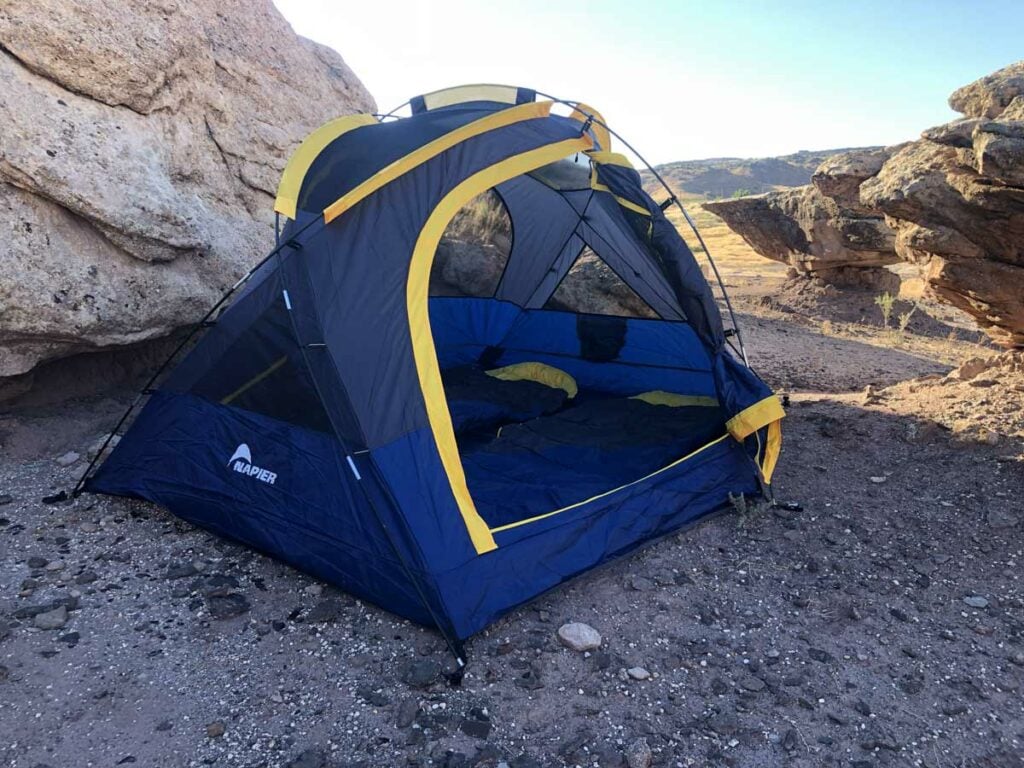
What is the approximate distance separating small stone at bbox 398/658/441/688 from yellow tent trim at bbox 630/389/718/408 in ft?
12.8

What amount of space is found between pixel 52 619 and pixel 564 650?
2654 millimetres

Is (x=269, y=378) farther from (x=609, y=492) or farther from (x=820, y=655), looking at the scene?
(x=820, y=655)

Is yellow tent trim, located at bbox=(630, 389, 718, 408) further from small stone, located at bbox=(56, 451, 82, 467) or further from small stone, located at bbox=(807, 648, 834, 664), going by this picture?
small stone, located at bbox=(56, 451, 82, 467)

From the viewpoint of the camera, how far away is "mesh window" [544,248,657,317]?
7.54 meters

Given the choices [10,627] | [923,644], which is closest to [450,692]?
[10,627]

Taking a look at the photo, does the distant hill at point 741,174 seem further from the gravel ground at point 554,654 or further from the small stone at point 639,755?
the small stone at point 639,755

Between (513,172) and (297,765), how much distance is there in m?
3.54

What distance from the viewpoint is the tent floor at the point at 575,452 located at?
485 centimetres

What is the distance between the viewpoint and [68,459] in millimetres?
5371

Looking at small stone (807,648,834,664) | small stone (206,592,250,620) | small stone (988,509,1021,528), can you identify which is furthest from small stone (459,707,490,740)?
small stone (988,509,1021,528)

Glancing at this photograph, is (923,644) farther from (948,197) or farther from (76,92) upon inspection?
(76,92)

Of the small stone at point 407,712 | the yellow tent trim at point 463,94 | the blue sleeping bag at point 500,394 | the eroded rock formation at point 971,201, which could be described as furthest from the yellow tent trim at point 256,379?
the eroded rock formation at point 971,201

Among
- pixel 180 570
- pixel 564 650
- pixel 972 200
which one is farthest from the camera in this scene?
pixel 972 200

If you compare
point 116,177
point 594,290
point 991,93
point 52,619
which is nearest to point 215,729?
point 52,619
